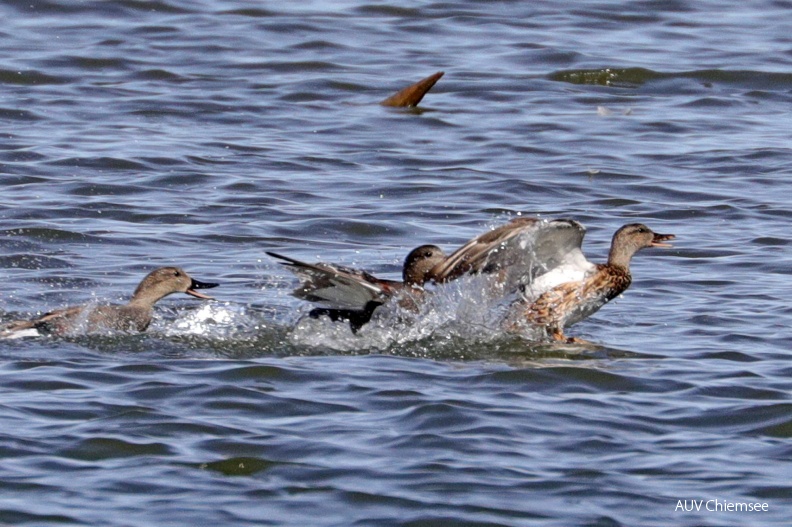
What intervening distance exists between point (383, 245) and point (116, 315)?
2.73m

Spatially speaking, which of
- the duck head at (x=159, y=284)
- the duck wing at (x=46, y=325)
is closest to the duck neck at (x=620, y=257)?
the duck head at (x=159, y=284)

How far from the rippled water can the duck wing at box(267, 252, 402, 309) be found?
20 centimetres

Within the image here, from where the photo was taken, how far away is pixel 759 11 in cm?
2048

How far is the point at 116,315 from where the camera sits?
836 cm

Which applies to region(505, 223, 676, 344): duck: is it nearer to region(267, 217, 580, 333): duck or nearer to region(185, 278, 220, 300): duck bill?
region(267, 217, 580, 333): duck

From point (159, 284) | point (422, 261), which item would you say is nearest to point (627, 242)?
point (422, 261)

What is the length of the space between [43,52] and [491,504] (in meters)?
12.4

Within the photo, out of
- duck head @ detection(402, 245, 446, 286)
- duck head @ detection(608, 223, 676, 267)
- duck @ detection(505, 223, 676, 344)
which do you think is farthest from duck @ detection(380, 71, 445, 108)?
duck head @ detection(402, 245, 446, 286)

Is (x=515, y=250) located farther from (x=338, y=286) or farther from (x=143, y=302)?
(x=143, y=302)

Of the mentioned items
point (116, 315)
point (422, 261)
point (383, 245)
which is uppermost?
point (422, 261)

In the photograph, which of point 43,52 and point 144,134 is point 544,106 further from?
point 43,52

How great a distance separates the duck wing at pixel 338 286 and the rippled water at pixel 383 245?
0.20 meters

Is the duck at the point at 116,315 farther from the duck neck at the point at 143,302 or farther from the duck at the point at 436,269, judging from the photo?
the duck at the point at 436,269

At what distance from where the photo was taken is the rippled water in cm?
602
